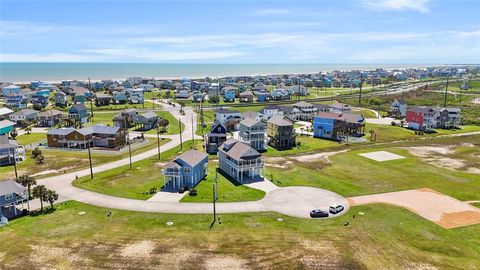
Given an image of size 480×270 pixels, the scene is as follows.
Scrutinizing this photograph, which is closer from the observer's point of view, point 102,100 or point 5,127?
point 5,127

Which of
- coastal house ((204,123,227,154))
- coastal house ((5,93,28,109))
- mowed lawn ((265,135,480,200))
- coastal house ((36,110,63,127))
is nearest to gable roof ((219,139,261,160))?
mowed lawn ((265,135,480,200))

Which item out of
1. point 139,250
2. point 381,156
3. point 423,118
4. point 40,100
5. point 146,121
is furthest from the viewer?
point 40,100

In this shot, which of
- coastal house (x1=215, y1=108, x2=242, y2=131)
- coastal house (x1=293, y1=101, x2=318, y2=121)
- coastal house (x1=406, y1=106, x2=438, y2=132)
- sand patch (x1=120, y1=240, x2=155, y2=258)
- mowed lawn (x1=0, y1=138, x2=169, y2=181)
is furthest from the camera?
coastal house (x1=293, y1=101, x2=318, y2=121)

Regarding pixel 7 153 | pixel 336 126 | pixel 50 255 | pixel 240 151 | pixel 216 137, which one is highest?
pixel 240 151

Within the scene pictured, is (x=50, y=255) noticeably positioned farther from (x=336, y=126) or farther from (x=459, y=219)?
(x=336, y=126)

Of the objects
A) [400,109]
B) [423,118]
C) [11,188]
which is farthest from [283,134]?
[400,109]

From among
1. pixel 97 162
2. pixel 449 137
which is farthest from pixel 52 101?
pixel 449 137

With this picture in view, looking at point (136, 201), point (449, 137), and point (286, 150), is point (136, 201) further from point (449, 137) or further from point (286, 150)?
point (449, 137)

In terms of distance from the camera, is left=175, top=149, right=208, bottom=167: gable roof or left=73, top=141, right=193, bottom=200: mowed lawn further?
left=175, top=149, right=208, bottom=167: gable roof

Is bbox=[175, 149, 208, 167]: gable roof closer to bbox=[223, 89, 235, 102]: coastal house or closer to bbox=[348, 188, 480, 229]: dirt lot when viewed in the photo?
bbox=[348, 188, 480, 229]: dirt lot
